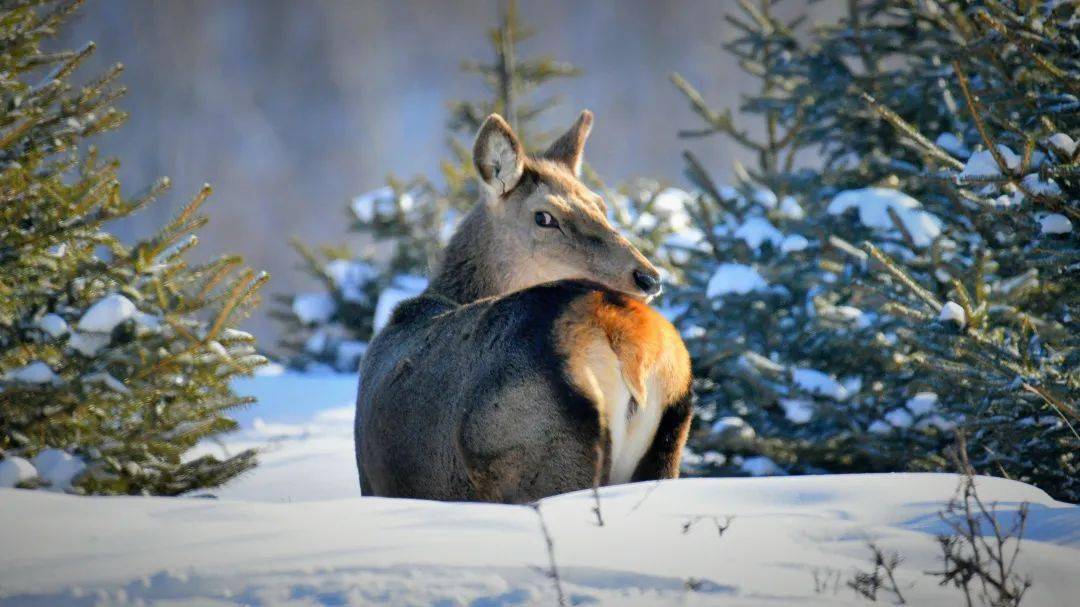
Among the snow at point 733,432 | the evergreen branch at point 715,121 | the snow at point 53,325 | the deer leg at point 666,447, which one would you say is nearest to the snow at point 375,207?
the evergreen branch at point 715,121

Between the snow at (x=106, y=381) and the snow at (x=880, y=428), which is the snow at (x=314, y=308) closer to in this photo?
the snow at (x=880, y=428)

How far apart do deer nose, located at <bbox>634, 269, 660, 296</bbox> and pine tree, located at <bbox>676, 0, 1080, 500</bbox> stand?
0.92 metres

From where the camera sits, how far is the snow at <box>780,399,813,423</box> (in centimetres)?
564

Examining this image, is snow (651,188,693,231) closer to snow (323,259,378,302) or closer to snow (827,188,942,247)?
snow (827,188,942,247)

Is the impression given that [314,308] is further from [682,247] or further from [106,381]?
[106,381]

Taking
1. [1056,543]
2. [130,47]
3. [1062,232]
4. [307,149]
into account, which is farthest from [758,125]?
[1056,543]

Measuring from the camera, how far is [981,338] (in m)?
3.93

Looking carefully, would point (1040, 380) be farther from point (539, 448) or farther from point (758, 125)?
point (758, 125)

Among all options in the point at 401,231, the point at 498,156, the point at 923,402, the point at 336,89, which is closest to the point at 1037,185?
the point at 923,402

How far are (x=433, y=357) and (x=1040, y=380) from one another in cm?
227

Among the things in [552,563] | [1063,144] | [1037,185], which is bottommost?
[552,563]

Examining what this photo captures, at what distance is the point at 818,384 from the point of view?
562cm

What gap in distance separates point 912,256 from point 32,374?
414 centimetres

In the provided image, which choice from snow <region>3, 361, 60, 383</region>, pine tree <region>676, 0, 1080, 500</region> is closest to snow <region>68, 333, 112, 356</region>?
snow <region>3, 361, 60, 383</region>
